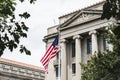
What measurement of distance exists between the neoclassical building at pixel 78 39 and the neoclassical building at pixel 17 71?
21.6 m

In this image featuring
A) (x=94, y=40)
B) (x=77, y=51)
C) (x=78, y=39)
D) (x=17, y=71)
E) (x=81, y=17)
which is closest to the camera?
(x=94, y=40)

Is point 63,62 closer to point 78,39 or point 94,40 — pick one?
point 78,39

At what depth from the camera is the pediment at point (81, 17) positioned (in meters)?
51.9

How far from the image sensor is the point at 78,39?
5422cm

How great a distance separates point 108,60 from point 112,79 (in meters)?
1.87

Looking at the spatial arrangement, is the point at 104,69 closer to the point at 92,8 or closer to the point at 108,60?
the point at 108,60

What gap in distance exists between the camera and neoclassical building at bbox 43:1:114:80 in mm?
51625

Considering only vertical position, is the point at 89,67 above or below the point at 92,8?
below

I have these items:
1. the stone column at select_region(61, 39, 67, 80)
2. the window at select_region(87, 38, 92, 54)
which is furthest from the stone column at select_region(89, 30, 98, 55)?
the stone column at select_region(61, 39, 67, 80)

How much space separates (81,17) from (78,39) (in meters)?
3.15

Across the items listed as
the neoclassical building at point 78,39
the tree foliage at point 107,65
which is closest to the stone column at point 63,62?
the neoclassical building at point 78,39

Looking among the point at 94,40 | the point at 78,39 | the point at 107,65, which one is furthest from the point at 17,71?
the point at 107,65

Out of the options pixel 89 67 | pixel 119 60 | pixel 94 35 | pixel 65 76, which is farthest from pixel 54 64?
pixel 119 60

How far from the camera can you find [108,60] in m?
32.8
